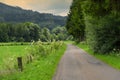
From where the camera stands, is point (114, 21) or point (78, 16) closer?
point (114, 21)

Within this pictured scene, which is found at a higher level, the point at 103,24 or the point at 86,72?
the point at 103,24

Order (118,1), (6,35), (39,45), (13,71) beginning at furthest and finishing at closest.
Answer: (6,35) → (39,45) → (118,1) → (13,71)

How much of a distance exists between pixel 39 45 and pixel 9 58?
15.2 metres

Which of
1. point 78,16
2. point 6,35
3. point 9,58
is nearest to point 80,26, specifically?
point 78,16

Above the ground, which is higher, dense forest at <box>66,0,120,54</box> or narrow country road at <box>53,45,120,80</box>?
dense forest at <box>66,0,120,54</box>

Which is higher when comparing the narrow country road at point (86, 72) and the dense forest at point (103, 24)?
the dense forest at point (103, 24)

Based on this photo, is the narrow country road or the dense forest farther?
the dense forest

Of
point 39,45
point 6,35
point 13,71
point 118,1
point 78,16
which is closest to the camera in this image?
point 13,71

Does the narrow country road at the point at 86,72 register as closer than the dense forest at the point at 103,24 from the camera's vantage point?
Yes

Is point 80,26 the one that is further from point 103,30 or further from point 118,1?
point 118,1

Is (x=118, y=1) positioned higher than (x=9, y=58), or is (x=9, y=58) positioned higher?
(x=118, y=1)

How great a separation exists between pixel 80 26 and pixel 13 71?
62285 mm

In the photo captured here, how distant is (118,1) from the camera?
2855 centimetres

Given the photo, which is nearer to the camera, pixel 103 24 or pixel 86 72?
pixel 86 72
